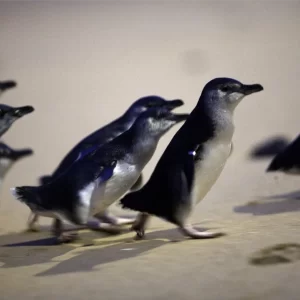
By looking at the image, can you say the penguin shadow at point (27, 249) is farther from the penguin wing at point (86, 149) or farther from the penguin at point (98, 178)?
the penguin wing at point (86, 149)

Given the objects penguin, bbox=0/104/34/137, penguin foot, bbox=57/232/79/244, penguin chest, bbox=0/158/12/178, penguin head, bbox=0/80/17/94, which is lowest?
penguin foot, bbox=57/232/79/244

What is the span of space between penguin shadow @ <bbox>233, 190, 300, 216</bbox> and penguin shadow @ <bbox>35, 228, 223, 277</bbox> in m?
0.95

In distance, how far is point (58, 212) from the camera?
504cm

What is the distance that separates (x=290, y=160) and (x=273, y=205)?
0.57 meters

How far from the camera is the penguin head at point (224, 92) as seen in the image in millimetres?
4941

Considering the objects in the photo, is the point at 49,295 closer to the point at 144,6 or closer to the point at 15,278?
the point at 15,278

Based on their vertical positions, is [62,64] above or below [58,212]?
above

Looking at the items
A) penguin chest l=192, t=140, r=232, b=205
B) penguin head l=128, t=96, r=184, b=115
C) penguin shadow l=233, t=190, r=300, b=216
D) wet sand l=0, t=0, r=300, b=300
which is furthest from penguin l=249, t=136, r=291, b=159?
penguin chest l=192, t=140, r=232, b=205

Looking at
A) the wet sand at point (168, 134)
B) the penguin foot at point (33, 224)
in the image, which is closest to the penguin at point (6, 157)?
the wet sand at point (168, 134)

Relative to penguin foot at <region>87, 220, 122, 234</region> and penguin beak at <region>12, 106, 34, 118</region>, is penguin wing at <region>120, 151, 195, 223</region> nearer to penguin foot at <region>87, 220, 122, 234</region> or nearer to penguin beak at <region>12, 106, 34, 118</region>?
penguin foot at <region>87, 220, 122, 234</region>

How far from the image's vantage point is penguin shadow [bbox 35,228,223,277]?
167 inches

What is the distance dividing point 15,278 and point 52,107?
7.28 metres

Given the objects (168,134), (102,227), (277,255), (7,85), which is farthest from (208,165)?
(7,85)

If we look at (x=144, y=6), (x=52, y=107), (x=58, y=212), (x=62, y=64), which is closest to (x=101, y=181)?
(x=58, y=212)
